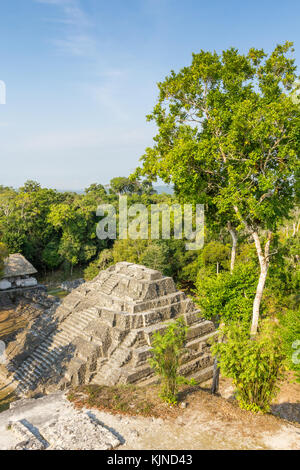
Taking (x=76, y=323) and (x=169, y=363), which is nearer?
(x=169, y=363)

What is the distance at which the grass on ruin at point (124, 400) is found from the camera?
7.36m

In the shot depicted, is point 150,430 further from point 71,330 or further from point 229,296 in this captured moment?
point 71,330

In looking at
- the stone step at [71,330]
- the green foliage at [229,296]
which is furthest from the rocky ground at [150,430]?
the stone step at [71,330]

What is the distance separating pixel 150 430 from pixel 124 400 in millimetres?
1516

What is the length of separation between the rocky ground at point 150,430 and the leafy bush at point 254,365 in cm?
38

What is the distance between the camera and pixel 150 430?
21.6 ft

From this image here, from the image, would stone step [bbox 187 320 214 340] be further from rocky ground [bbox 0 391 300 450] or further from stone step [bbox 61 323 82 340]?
rocky ground [bbox 0 391 300 450]

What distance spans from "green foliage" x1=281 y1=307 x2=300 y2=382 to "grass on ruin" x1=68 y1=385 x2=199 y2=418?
3868mm

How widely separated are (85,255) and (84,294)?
1597 cm

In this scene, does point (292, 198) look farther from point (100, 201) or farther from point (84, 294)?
point (100, 201)

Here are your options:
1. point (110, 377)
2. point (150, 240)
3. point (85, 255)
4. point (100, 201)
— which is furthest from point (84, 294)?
point (100, 201)

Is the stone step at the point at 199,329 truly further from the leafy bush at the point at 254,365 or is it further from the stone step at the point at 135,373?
the leafy bush at the point at 254,365

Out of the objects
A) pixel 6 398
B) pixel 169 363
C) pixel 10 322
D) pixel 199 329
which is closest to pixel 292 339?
pixel 169 363

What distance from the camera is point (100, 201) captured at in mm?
39969
